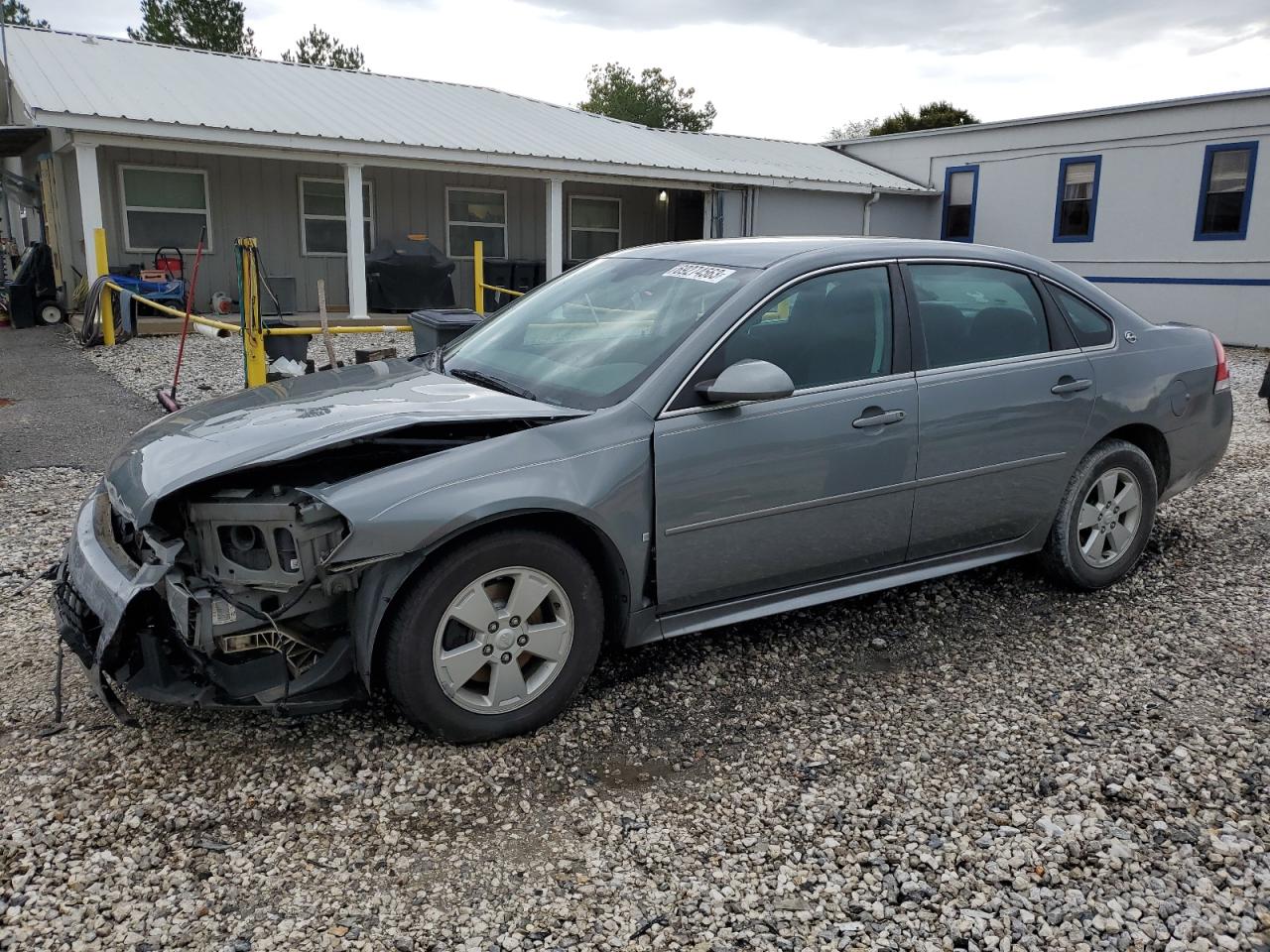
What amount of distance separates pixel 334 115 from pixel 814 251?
14.0 metres

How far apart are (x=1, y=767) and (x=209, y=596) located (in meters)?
0.91

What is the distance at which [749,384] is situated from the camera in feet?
10.9

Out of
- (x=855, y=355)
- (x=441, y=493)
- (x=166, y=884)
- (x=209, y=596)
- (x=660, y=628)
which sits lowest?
(x=166, y=884)

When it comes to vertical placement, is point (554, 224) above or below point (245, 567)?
above

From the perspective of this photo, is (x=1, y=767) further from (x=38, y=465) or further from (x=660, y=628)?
(x=38, y=465)

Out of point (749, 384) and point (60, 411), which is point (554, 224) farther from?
point (749, 384)

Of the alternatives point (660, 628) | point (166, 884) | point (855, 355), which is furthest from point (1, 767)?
point (855, 355)

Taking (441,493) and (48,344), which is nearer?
(441,493)

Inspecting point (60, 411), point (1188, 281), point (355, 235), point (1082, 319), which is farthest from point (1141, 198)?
point (60, 411)

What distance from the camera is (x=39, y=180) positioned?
1734 centimetres

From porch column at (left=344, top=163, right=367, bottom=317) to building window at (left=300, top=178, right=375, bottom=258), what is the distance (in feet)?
6.61

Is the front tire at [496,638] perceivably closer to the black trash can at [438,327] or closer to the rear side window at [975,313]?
the rear side window at [975,313]

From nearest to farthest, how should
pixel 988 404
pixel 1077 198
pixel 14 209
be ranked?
pixel 988 404, pixel 1077 198, pixel 14 209

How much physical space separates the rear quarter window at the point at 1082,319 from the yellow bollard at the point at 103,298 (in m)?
11.8
